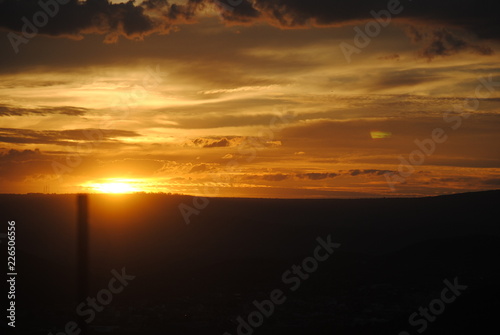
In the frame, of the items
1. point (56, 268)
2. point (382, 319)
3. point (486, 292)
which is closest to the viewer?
point (486, 292)

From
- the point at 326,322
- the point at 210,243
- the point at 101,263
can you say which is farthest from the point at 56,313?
the point at 210,243

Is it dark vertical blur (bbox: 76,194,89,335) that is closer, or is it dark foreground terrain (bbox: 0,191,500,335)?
dark vertical blur (bbox: 76,194,89,335)

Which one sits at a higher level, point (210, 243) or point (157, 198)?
point (157, 198)

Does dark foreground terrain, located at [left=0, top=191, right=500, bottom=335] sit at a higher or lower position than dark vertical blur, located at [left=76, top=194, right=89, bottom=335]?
higher

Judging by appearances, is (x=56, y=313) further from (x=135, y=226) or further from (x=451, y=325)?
(x=135, y=226)

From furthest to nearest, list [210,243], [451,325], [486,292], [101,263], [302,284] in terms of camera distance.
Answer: [210,243]
[101,263]
[302,284]
[486,292]
[451,325]

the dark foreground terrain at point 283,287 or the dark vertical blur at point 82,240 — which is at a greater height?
the dark foreground terrain at point 283,287

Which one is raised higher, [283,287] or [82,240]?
[283,287]

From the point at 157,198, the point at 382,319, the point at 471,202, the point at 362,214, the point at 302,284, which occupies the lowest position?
the point at 382,319

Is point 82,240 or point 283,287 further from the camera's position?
point 283,287

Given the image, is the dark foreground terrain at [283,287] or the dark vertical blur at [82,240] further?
the dark foreground terrain at [283,287]

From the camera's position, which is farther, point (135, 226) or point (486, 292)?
point (135, 226)
